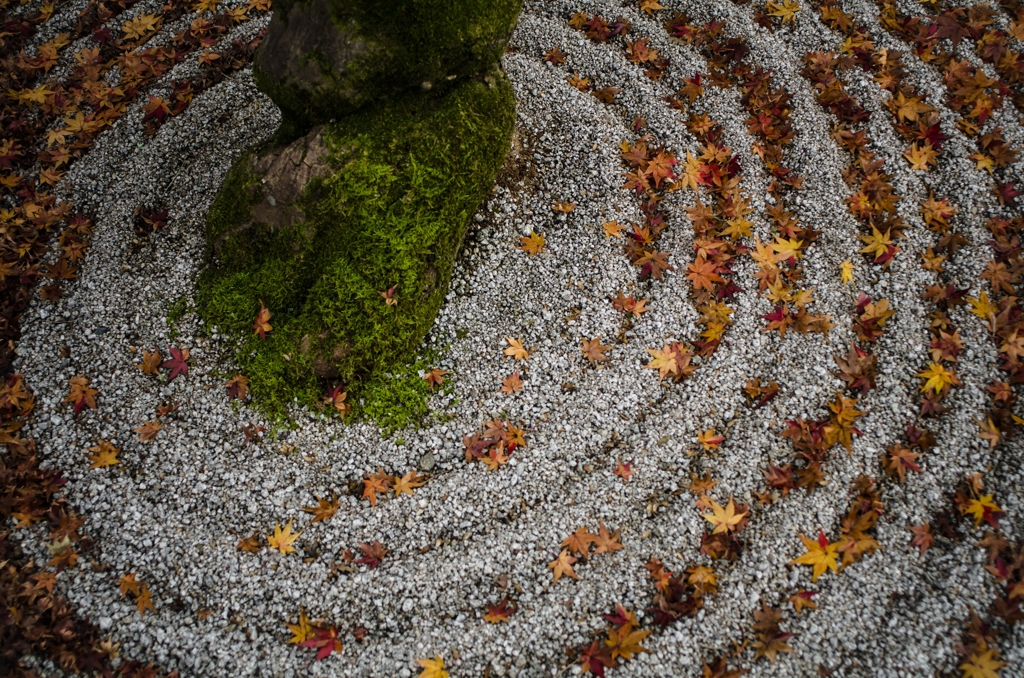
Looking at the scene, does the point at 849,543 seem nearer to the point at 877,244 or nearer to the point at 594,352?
the point at 594,352

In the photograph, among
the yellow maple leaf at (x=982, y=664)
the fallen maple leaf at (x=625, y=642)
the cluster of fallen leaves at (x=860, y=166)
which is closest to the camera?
the yellow maple leaf at (x=982, y=664)

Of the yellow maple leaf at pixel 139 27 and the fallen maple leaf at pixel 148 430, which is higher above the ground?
the yellow maple leaf at pixel 139 27

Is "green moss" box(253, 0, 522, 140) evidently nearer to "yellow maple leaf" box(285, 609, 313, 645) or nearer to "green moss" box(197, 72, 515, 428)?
"green moss" box(197, 72, 515, 428)

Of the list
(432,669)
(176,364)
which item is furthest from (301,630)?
(176,364)

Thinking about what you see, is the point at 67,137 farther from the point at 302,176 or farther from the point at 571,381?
the point at 571,381

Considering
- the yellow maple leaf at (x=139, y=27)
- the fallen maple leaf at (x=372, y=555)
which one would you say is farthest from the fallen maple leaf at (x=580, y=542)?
the yellow maple leaf at (x=139, y=27)

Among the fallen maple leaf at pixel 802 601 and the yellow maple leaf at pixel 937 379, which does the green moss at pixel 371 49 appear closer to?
the yellow maple leaf at pixel 937 379

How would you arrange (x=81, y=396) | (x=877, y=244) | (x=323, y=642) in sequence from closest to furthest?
(x=323, y=642) < (x=81, y=396) < (x=877, y=244)
